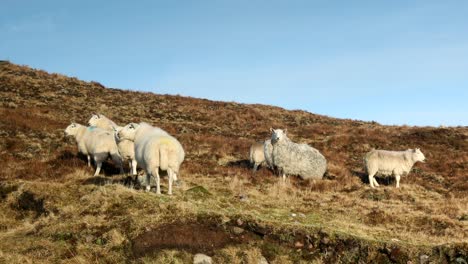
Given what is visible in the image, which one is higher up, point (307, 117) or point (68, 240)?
point (307, 117)

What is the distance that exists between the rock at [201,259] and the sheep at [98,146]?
1046 cm

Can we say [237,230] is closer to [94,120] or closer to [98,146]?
[98,146]

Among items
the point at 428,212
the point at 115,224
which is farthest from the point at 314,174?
the point at 115,224

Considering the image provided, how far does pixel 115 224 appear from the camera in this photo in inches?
429

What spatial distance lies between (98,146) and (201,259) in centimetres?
1124

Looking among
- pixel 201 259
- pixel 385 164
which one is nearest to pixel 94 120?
pixel 385 164

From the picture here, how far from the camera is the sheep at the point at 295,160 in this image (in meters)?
22.7

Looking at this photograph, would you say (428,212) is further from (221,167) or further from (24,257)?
(24,257)

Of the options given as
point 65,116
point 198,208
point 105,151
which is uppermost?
point 65,116

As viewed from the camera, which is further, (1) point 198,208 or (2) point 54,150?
(2) point 54,150

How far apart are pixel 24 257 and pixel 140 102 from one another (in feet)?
134

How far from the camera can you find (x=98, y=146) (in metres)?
19.3

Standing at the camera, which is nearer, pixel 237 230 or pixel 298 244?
pixel 298 244

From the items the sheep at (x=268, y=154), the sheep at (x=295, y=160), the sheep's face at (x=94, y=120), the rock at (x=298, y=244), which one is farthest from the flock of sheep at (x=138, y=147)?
the sheep at (x=295, y=160)
